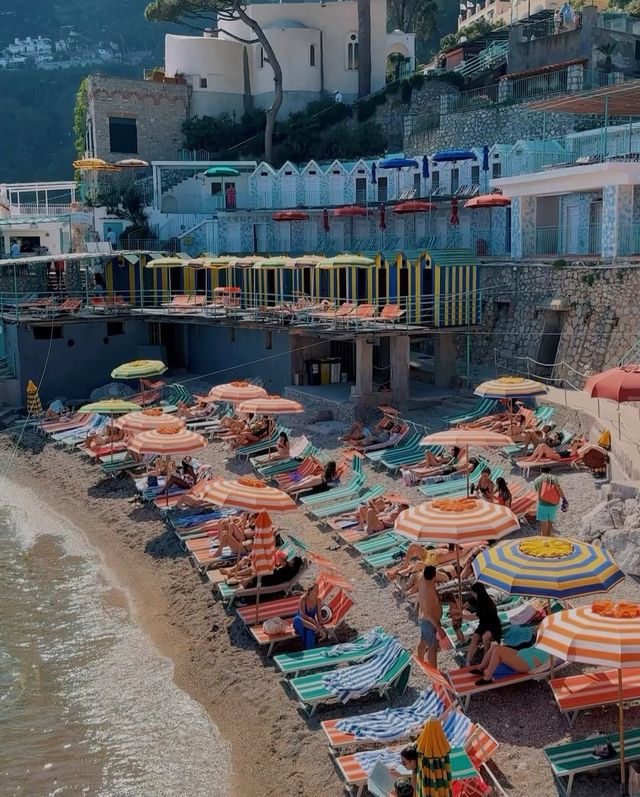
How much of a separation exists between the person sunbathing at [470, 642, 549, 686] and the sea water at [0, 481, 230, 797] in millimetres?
3173

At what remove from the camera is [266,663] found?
1308cm

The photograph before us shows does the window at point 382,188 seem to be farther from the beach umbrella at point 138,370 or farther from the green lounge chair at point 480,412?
the green lounge chair at point 480,412

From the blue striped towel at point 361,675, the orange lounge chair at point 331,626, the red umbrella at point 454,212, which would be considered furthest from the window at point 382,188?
the blue striped towel at point 361,675

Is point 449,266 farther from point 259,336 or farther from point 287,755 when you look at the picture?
point 287,755

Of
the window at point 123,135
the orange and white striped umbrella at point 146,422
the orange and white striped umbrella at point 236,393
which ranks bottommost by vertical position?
the orange and white striped umbrella at point 146,422

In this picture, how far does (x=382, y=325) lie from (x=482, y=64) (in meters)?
23.0

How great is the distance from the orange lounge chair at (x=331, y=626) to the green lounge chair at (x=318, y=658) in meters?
0.50

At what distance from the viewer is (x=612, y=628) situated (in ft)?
29.8

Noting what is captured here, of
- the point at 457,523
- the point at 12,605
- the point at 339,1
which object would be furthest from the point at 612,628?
the point at 339,1

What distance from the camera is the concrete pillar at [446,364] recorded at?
87.2ft

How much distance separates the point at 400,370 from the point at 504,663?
14.3 m

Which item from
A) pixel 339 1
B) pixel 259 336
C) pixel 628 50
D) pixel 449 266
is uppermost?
pixel 339 1

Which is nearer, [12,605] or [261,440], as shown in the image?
[12,605]

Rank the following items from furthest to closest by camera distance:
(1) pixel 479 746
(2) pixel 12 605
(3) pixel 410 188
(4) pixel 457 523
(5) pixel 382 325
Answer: (3) pixel 410 188 < (5) pixel 382 325 < (2) pixel 12 605 < (4) pixel 457 523 < (1) pixel 479 746
